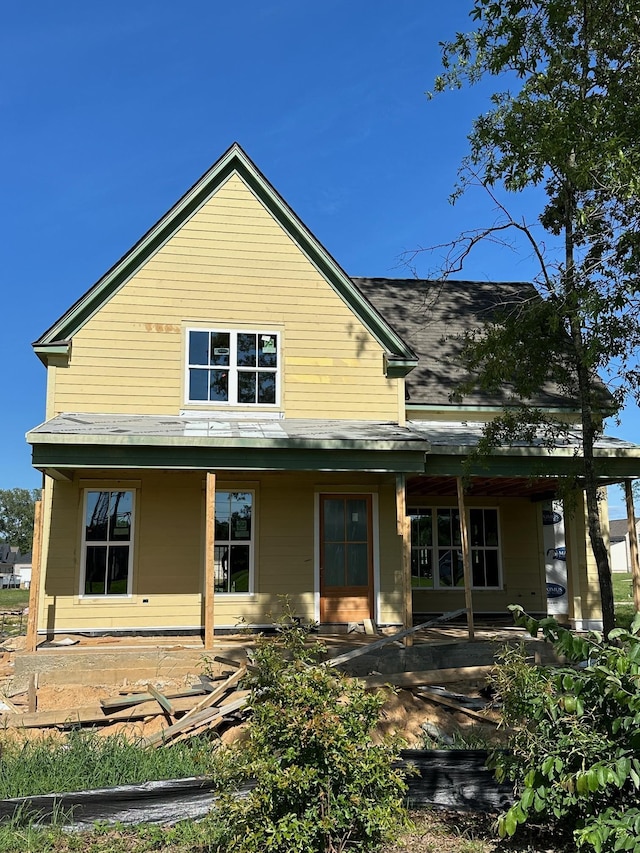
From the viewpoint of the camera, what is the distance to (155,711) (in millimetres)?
9617

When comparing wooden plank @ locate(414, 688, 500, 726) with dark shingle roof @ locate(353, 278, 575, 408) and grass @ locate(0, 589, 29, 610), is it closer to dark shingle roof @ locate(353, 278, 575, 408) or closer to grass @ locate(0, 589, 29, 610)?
dark shingle roof @ locate(353, 278, 575, 408)

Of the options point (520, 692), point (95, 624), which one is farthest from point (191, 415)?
point (520, 692)

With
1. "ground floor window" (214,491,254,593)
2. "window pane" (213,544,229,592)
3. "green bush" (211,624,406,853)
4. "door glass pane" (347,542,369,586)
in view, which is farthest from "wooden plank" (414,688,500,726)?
"green bush" (211,624,406,853)

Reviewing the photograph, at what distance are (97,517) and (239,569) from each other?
279 centimetres

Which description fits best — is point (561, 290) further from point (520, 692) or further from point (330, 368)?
point (520, 692)

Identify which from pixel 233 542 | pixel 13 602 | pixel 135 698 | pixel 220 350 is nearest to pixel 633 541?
pixel 233 542

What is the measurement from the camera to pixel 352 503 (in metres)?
14.4

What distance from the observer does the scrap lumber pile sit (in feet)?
29.5

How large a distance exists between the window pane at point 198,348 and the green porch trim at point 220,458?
2.76 metres

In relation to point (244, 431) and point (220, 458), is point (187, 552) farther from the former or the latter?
point (244, 431)

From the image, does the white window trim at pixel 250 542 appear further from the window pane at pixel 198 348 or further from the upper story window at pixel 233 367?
the window pane at pixel 198 348

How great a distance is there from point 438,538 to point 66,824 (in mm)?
11673

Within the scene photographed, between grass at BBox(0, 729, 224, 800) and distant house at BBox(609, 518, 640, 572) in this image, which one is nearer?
grass at BBox(0, 729, 224, 800)

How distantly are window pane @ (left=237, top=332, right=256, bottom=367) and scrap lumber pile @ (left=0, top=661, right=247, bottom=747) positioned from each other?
239 inches
